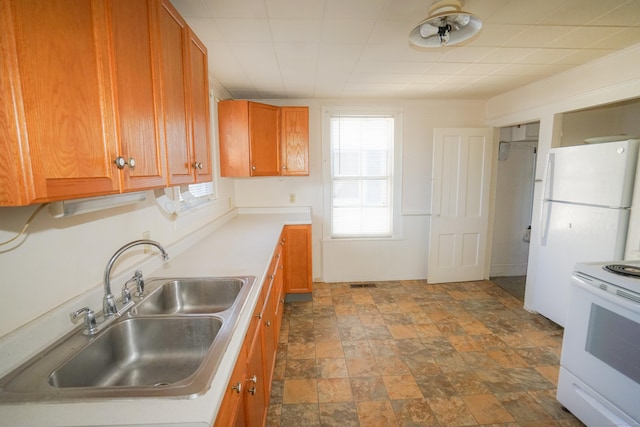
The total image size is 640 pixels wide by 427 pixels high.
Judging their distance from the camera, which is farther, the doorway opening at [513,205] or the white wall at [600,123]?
the doorway opening at [513,205]

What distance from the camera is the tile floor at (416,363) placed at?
70.4 inches

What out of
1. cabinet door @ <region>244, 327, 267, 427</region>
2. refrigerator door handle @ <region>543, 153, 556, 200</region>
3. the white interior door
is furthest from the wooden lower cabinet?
refrigerator door handle @ <region>543, 153, 556, 200</region>

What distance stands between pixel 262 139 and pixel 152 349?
2434mm

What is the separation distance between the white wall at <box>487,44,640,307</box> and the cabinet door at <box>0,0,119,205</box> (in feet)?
10.7

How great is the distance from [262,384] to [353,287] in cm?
232

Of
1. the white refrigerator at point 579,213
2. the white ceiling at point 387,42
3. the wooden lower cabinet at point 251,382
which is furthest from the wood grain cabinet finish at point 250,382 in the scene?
the white refrigerator at point 579,213

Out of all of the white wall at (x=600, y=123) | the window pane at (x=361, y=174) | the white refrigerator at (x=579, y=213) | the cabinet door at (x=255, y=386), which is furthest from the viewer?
the window pane at (x=361, y=174)

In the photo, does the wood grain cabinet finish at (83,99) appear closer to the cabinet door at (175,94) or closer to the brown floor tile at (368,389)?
the cabinet door at (175,94)

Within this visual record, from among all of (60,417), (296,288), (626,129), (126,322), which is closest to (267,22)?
(126,322)

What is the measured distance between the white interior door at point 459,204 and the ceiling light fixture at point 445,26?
203 centimetres

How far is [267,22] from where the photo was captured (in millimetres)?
1736

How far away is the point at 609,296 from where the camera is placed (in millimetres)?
1506

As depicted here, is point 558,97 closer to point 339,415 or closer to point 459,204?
point 459,204

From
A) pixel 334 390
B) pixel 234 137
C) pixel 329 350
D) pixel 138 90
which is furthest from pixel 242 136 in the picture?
pixel 334 390
